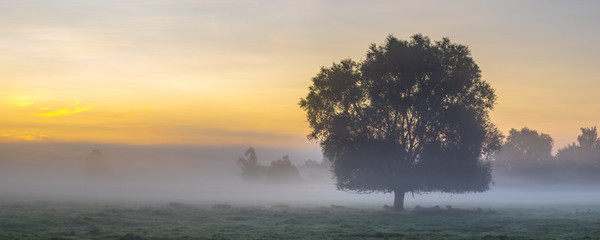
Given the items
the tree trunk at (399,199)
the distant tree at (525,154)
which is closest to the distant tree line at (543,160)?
the distant tree at (525,154)

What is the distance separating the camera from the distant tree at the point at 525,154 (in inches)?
6634

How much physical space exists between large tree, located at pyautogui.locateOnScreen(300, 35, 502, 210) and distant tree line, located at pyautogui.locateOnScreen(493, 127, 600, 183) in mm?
116681

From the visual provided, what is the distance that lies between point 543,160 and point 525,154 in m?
9.69

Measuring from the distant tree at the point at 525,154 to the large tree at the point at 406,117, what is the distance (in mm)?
116681

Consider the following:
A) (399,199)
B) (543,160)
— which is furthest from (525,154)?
(399,199)

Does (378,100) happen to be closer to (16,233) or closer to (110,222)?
(110,222)

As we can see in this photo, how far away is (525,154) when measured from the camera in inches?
7254

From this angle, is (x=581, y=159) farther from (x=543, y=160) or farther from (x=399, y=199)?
(x=399, y=199)

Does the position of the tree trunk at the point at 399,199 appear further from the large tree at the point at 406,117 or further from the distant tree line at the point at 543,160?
the distant tree line at the point at 543,160

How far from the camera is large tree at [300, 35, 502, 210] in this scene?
190 feet

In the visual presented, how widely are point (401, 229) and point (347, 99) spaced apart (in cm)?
2374

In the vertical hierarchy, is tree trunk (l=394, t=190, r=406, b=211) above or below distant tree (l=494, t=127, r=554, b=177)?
below

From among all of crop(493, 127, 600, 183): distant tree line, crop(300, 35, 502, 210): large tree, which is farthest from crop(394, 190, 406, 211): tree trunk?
crop(493, 127, 600, 183): distant tree line

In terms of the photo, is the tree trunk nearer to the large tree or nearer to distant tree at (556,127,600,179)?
the large tree
